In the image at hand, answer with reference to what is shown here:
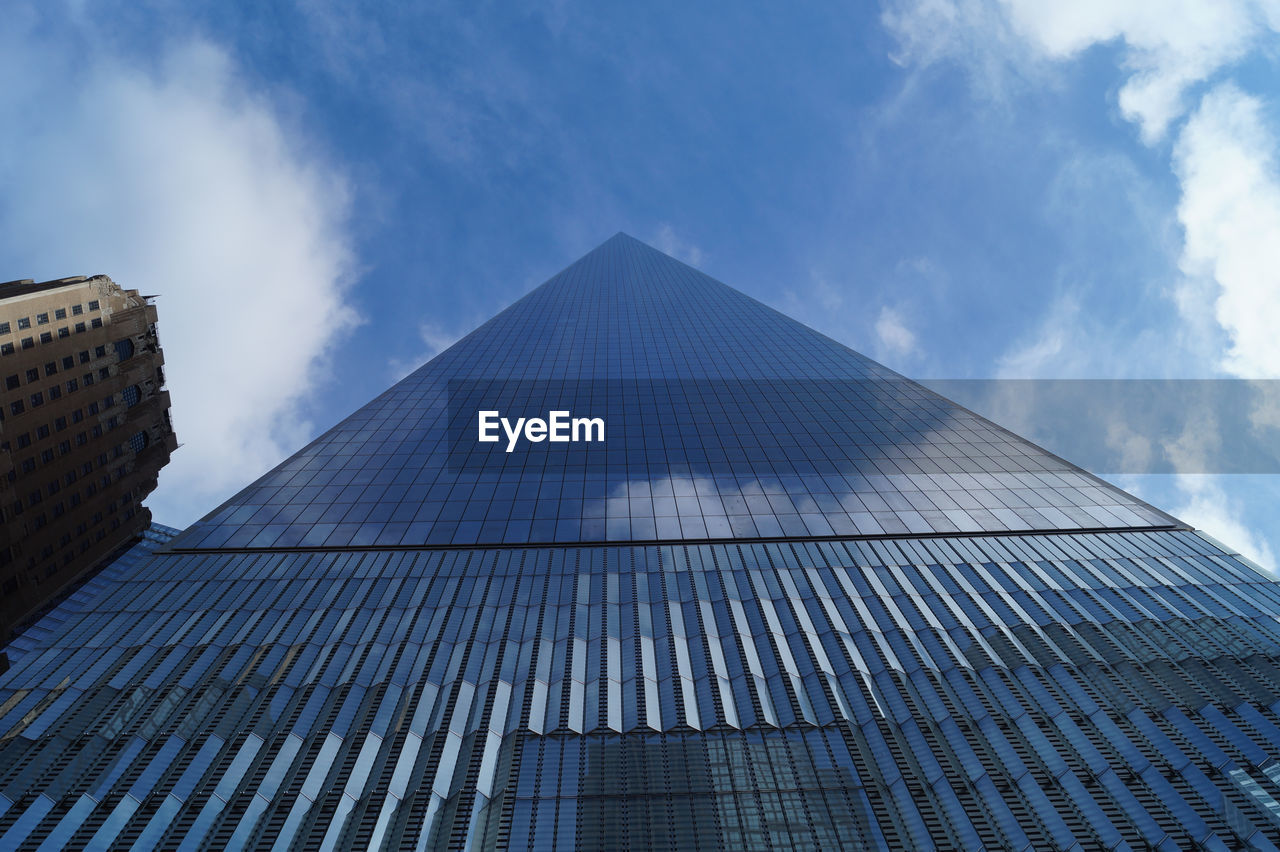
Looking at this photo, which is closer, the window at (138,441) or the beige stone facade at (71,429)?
the beige stone facade at (71,429)

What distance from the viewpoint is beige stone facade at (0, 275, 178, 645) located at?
53.8 meters

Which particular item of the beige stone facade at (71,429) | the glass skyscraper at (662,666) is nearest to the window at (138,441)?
the beige stone facade at (71,429)

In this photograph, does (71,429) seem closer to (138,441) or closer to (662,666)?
(138,441)

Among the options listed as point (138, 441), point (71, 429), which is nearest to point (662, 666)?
point (71, 429)

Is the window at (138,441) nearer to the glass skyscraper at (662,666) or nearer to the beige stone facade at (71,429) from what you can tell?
the beige stone facade at (71,429)

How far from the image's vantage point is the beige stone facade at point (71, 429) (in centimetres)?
5381

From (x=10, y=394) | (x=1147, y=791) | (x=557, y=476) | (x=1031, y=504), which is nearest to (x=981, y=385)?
(x=1031, y=504)

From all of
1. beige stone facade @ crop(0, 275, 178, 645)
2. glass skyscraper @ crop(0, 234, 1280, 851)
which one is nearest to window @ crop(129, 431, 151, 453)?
beige stone facade @ crop(0, 275, 178, 645)

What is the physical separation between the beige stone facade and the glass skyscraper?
122 ft

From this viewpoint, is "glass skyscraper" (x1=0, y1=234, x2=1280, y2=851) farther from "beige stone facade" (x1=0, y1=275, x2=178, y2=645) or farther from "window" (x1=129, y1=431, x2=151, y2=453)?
"window" (x1=129, y1=431, x2=151, y2=453)

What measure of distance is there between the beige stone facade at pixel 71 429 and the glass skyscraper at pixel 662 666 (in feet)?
122

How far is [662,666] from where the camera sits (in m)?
21.6

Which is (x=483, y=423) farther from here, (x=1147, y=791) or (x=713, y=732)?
(x=1147, y=791)

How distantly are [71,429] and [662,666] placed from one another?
72124 millimetres
